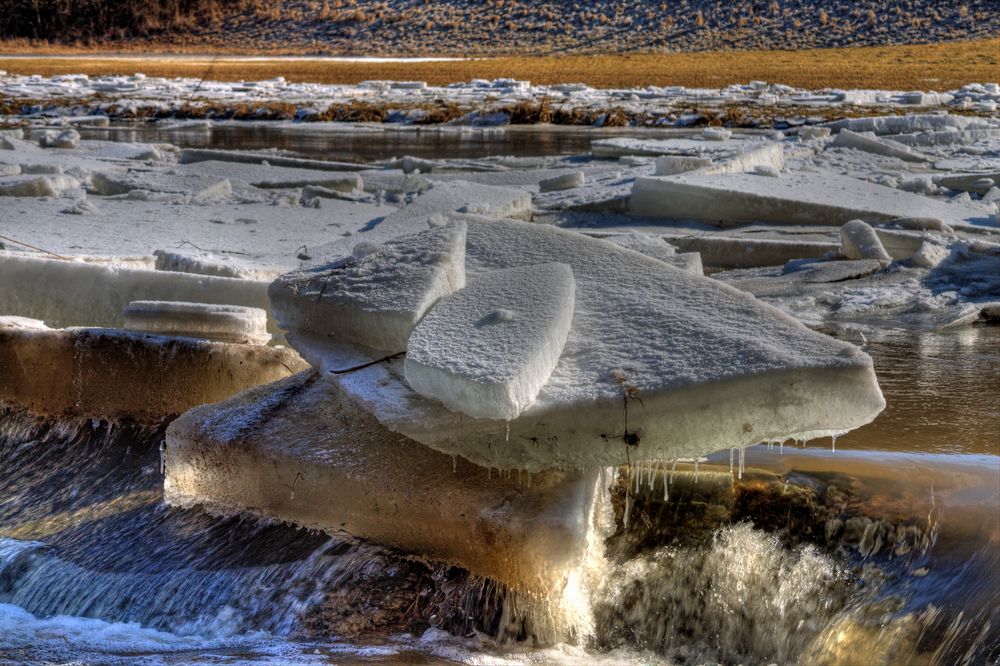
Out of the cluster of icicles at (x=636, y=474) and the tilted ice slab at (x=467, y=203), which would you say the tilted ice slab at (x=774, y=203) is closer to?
the tilted ice slab at (x=467, y=203)

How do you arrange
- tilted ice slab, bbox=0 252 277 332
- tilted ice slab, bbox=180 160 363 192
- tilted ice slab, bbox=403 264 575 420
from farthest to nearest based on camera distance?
tilted ice slab, bbox=180 160 363 192, tilted ice slab, bbox=0 252 277 332, tilted ice slab, bbox=403 264 575 420

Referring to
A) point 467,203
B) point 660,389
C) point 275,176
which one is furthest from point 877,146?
point 660,389

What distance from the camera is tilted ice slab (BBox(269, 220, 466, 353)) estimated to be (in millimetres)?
2594

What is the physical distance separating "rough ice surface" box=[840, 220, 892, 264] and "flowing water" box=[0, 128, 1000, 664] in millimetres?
2140

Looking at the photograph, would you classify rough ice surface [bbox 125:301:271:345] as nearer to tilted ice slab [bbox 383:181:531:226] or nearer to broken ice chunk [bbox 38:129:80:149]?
tilted ice slab [bbox 383:181:531:226]

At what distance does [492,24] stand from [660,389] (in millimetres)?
36176

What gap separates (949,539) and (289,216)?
4.51 metres

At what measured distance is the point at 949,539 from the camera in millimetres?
2713

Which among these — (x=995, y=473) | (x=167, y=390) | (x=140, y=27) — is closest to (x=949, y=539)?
(x=995, y=473)

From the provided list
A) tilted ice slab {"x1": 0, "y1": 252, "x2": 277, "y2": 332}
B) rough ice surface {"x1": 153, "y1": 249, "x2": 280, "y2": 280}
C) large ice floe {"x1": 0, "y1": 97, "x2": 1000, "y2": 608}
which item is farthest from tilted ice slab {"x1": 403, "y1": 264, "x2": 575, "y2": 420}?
rough ice surface {"x1": 153, "y1": 249, "x2": 280, "y2": 280}

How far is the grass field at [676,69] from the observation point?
22109 mm

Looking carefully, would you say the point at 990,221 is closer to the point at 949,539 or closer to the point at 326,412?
the point at 949,539

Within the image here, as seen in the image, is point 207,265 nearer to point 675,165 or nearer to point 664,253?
point 664,253

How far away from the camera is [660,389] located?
7.26ft
